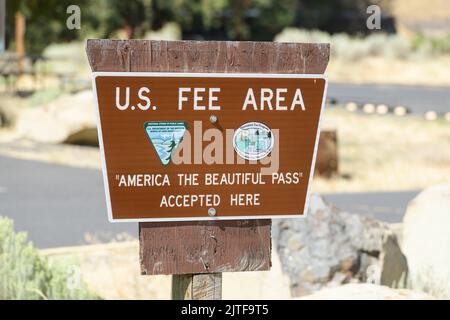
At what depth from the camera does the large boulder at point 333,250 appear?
740cm

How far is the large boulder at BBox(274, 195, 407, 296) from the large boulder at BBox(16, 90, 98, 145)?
10.3m

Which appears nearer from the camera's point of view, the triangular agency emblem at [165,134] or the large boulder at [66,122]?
the triangular agency emblem at [165,134]

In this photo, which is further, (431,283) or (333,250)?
(333,250)

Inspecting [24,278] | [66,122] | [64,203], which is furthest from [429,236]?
Result: [66,122]

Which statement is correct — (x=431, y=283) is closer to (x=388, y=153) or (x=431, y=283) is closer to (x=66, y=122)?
(x=66, y=122)

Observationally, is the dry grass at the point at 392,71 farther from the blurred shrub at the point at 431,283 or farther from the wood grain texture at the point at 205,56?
the wood grain texture at the point at 205,56

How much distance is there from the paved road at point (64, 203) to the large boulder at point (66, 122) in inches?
47.1

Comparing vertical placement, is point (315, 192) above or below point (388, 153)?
above

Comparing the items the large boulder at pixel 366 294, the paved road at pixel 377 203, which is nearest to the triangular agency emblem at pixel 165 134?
the large boulder at pixel 366 294

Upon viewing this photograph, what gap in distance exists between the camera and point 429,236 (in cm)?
744

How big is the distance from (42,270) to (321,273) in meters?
1.84

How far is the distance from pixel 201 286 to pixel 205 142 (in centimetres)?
60

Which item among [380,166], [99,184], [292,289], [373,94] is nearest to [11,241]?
[292,289]

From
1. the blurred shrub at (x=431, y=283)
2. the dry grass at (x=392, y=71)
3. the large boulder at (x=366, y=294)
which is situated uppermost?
the large boulder at (x=366, y=294)
